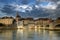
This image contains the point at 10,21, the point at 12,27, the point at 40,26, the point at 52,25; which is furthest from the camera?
the point at 40,26

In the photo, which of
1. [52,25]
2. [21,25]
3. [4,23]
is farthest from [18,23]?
[52,25]

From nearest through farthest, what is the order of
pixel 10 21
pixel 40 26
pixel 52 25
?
pixel 52 25, pixel 10 21, pixel 40 26

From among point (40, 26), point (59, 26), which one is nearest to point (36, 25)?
point (40, 26)

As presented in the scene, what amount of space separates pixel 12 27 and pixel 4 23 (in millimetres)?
9995

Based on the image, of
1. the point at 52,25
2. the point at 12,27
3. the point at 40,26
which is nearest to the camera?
the point at 52,25

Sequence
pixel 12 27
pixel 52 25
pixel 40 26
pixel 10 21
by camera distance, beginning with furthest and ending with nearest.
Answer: pixel 40 26 < pixel 10 21 < pixel 12 27 < pixel 52 25

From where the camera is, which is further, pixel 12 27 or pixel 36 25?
pixel 36 25

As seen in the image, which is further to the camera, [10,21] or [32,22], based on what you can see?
[32,22]

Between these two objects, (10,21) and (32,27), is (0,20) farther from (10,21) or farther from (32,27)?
(32,27)

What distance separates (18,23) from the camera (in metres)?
183

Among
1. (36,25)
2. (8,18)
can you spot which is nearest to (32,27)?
(36,25)

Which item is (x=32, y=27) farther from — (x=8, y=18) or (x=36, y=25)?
(x=8, y=18)

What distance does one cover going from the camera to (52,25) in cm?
14562

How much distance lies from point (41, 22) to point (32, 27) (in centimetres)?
1316
